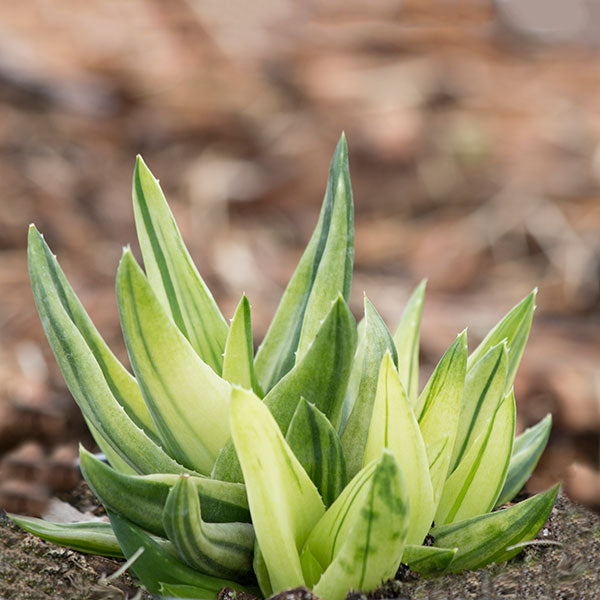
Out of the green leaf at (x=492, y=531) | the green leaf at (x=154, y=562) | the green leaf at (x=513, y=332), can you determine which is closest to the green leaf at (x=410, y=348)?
the green leaf at (x=513, y=332)

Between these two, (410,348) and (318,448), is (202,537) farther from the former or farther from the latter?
(410,348)

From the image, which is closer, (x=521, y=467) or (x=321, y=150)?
(x=521, y=467)

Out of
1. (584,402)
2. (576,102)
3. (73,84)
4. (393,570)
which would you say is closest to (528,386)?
(584,402)

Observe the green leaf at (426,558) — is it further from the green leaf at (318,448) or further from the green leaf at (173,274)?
the green leaf at (173,274)

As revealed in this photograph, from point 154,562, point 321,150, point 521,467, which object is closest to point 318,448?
point 154,562

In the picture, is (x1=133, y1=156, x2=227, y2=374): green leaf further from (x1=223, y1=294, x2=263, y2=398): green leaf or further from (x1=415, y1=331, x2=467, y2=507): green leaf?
(x1=415, y1=331, x2=467, y2=507): green leaf
